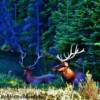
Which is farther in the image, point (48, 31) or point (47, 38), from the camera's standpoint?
point (47, 38)

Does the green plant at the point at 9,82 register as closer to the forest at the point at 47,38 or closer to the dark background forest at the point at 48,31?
the forest at the point at 47,38

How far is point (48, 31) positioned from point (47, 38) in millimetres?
369

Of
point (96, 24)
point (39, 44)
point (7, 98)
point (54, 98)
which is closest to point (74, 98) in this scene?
point (54, 98)

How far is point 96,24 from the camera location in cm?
1694

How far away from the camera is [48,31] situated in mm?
22203

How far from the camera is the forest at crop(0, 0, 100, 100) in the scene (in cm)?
1720

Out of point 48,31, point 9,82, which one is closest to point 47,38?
point 48,31

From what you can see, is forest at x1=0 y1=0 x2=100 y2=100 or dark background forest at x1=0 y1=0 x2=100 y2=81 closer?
forest at x1=0 y1=0 x2=100 y2=100

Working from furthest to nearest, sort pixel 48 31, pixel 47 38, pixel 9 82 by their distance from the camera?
pixel 47 38, pixel 48 31, pixel 9 82

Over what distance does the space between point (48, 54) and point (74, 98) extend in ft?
29.5

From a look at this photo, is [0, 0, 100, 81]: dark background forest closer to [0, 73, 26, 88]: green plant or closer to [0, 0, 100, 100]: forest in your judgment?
[0, 0, 100, 100]: forest

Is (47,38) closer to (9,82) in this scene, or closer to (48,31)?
(48,31)

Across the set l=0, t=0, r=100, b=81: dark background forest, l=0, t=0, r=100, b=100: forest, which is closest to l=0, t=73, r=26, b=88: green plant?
l=0, t=0, r=100, b=100: forest

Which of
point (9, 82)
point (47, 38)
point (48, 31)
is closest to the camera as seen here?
point (9, 82)
